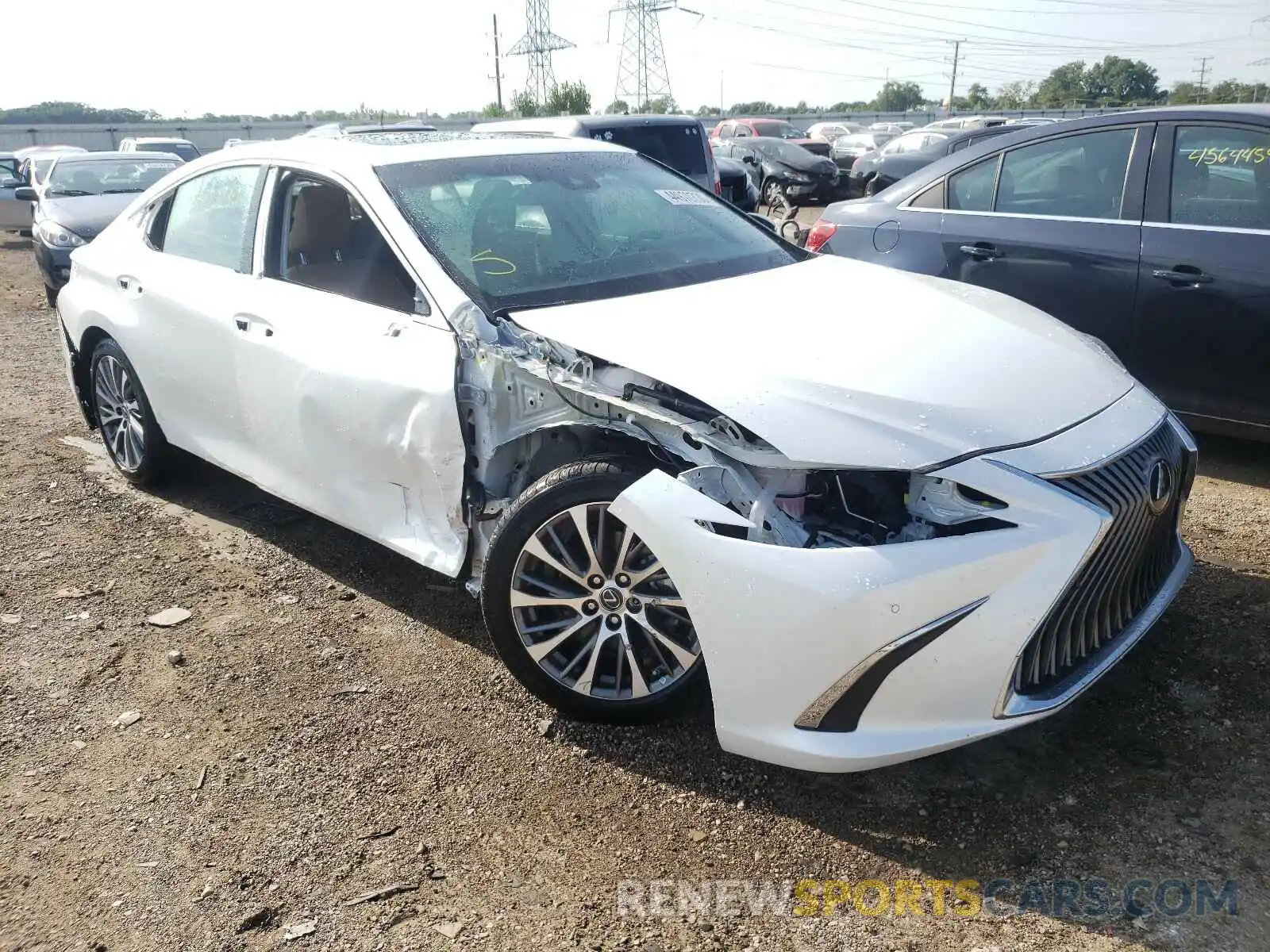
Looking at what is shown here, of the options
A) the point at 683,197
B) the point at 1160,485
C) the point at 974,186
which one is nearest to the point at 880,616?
the point at 1160,485

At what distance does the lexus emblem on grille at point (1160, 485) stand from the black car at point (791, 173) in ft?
51.2

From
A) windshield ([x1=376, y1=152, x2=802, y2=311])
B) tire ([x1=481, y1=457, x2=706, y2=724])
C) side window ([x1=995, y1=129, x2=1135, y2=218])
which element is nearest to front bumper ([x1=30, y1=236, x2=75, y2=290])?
windshield ([x1=376, y1=152, x2=802, y2=311])

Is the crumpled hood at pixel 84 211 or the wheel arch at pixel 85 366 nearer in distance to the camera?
→ the wheel arch at pixel 85 366

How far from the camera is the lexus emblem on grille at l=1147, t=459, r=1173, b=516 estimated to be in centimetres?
273

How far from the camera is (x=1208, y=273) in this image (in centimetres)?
451

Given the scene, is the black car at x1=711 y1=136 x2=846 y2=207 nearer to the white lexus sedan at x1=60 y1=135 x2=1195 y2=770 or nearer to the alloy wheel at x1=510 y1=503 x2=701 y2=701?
the white lexus sedan at x1=60 y1=135 x2=1195 y2=770

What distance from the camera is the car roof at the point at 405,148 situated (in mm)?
3777

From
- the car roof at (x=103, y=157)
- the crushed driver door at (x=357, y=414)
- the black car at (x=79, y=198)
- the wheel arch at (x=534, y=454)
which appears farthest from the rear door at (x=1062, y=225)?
the car roof at (x=103, y=157)

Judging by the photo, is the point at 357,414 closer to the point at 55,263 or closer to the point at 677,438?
the point at 677,438

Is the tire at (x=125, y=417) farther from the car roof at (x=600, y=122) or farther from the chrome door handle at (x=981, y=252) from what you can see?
the car roof at (x=600, y=122)

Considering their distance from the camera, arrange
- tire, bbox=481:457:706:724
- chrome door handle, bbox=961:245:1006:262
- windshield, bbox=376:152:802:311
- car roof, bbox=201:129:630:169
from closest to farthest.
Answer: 1. tire, bbox=481:457:706:724
2. windshield, bbox=376:152:802:311
3. car roof, bbox=201:129:630:169
4. chrome door handle, bbox=961:245:1006:262

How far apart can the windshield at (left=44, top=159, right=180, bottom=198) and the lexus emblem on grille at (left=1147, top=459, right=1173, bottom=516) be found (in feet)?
37.7

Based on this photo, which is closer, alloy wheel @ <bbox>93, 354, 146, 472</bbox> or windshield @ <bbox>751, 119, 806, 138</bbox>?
alloy wheel @ <bbox>93, 354, 146, 472</bbox>

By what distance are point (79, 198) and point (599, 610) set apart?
10.7 meters
